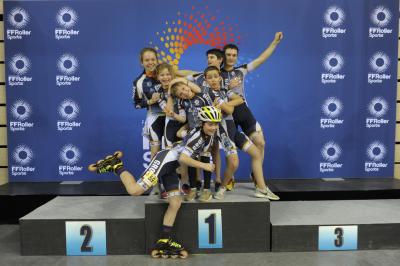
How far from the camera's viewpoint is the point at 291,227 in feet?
11.9

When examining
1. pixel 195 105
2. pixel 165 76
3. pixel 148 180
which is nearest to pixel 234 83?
pixel 195 105

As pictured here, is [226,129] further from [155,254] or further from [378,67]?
[378,67]

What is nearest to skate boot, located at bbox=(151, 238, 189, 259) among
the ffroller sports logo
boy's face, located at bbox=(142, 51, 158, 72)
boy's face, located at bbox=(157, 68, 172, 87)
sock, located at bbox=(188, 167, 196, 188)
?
sock, located at bbox=(188, 167, 196, 188)

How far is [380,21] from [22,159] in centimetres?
530

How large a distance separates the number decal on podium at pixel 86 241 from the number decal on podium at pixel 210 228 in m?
0.90

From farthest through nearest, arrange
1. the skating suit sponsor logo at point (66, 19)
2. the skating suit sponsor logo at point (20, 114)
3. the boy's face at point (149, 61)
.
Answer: the skating suit sponsor logo at point (20, 114) < the skating suit sponsor logo at point (66, 19) < the boy's face at point (149, 61)

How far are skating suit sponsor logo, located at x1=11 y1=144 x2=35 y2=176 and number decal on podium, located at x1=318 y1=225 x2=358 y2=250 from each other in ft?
12.9

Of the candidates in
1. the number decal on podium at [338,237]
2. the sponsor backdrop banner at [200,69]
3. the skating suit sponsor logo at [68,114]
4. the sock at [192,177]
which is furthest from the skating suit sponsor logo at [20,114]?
the number decal on podium at [338,237]

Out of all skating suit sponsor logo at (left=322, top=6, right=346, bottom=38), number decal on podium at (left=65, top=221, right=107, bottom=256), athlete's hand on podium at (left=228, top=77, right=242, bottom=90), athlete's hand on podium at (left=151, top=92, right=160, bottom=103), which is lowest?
number decal on podium at (left=65, top=221, right=107, bottom=256)

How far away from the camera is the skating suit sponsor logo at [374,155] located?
5.53m

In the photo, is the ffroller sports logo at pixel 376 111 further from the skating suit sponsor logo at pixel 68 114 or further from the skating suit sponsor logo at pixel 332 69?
the skating suit sponsor logo at pixel 68 114

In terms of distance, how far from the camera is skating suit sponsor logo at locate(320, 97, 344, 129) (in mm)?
5438

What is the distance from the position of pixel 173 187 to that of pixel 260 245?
99 cm

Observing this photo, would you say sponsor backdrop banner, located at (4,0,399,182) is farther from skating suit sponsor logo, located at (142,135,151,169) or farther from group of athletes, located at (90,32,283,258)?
group of athletes, located at (90,32,283,258)
